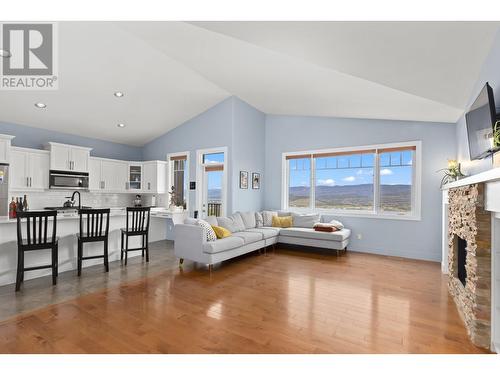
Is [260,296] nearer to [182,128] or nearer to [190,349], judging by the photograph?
[190,349]

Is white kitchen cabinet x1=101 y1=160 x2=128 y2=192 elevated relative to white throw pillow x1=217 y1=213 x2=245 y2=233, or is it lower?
elevated

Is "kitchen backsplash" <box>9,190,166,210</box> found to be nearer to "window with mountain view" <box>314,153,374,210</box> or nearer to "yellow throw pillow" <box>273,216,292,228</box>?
"yellow throw pillow" <box>273,216,292,228</box>

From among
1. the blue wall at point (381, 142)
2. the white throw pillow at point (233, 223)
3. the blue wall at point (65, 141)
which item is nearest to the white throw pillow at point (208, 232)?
the white throw pillow at point (233, 223)

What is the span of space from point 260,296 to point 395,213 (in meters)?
3.70

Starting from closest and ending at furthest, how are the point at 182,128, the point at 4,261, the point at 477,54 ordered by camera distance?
the point at 477,54
the point at 4,261
the point at 182,128

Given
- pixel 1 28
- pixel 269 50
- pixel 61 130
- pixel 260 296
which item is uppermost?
pixel 1 28

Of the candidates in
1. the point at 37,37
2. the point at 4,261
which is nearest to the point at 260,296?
the point at 4,261

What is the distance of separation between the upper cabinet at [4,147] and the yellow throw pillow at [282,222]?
543cm

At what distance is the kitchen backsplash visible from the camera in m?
5.62

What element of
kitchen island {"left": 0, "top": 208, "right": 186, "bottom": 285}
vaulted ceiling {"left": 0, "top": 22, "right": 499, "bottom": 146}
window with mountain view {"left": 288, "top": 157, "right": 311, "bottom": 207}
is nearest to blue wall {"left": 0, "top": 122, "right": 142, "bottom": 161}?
vaulted ceiling {"left": 0, "top": 22, "right": 499, "bottom": 146}

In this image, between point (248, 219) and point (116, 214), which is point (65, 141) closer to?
point (116, 214)

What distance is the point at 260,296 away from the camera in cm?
324

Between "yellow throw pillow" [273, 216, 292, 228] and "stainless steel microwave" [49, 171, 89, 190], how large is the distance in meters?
4.52

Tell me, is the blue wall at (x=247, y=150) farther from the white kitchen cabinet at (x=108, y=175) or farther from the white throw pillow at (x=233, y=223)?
the white kitchen cabinet at (x=108, y=175)
